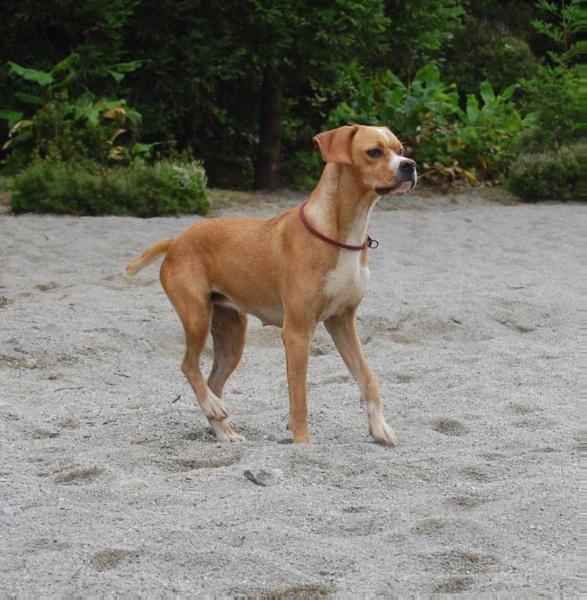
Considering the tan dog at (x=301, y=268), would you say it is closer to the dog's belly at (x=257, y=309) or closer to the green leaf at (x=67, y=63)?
the dog's belly at (x=257, y=309)

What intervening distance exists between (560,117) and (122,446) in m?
11.4

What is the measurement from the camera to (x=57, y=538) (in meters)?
3.63

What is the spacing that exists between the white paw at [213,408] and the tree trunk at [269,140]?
9.79m

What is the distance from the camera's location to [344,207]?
16.3 feet

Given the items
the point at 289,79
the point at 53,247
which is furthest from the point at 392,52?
the point at 53,247

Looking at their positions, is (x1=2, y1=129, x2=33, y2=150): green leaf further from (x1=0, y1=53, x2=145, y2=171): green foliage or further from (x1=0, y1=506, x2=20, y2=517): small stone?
(x1=0, y1=506, x2=20, y2=517): small stone

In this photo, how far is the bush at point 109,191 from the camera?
11695 millimetres

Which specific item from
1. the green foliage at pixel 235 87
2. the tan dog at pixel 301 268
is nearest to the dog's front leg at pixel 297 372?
the tan dog at pixel 301 268

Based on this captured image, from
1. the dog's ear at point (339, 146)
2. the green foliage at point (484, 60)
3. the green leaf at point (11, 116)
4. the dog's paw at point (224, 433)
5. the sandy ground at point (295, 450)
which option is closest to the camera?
the sandy ground at point (295, 450)

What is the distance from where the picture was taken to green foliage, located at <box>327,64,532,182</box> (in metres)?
15.0

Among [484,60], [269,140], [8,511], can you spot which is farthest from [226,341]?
[484,60]

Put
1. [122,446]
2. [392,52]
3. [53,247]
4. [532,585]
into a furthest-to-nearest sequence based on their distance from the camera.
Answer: [392,52] < [53,247] < [122,446] < [532,585]

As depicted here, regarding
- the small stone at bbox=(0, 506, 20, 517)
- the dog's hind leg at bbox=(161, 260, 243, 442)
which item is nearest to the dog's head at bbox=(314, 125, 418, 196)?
the dog's hind leg at bbox=(161, 260, 243, 442)

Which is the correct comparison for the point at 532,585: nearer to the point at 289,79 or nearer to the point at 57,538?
the point at 57,538
